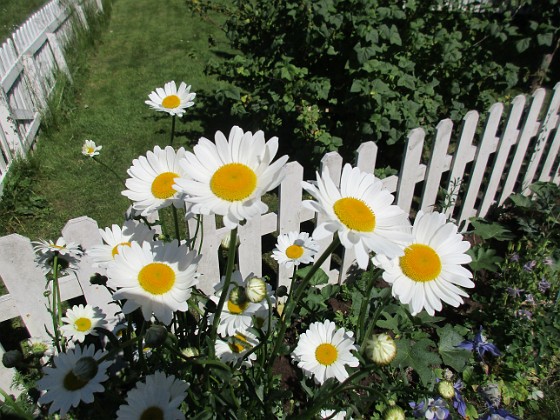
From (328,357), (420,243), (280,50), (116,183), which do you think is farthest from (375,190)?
(116,183)

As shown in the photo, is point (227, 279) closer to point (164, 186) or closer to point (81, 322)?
point (164, 186)

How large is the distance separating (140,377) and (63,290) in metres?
0.83

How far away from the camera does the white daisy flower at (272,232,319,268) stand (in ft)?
5.83

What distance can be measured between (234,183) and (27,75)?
4282mm

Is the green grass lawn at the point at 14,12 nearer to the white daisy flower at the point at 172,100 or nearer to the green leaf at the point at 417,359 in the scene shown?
the white daisy flower at the point at 172,100

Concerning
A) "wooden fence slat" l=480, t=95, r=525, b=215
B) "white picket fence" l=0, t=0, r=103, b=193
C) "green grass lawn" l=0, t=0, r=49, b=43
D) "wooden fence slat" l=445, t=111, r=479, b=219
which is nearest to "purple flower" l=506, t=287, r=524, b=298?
"wooden fence slat" l=445, t=111, r=479, b=219

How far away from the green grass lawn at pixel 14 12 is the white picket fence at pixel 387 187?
7086 millimetres

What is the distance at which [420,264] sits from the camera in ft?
3.91

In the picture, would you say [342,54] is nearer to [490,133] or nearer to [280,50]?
[280,50]

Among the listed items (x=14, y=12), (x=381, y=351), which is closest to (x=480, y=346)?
(x=381, y=351)

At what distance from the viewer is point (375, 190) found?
3.83 ft

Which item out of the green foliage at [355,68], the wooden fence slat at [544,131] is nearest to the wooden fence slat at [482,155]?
the green foliage at [355,68]

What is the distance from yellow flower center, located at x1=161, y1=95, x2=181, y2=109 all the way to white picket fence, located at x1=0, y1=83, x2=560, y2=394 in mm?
533

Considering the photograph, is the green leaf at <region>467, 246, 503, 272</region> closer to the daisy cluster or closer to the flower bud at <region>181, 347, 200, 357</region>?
the daisy cluster
